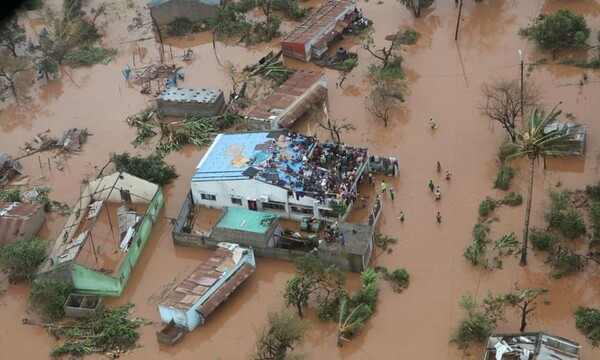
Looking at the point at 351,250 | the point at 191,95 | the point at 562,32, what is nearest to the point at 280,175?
the point at 351,250

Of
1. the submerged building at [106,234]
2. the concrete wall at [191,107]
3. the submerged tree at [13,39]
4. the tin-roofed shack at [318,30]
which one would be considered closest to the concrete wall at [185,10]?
the tin-roofed shack at [318,30]

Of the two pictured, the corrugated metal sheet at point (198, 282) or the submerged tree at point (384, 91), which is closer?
the corrugated metal sheet at point (198, 282)

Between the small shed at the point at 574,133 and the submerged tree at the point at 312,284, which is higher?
the small shed at the point at 574,133

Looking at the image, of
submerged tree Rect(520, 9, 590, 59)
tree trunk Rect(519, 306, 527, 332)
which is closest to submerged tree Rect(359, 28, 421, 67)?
submerged tree Rect(520, 9, 590, 59)

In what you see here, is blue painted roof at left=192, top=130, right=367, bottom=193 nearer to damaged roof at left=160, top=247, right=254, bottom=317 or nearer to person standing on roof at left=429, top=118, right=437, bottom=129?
damaged roof at left=160, top=247, right=254, bottom=317

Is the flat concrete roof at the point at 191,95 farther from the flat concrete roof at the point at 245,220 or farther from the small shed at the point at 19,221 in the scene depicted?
the small shed at the point at 19,221

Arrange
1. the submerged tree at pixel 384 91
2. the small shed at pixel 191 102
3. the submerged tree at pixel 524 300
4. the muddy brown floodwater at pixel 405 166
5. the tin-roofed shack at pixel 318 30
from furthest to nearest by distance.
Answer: the tin-roofed shack at pixel 318 30
the small shed at pixel 191 102
the submerged tree at pixel 384 91
the muddy brown floodwater at pixel 405 166
the submerged tree at pixel 524 300

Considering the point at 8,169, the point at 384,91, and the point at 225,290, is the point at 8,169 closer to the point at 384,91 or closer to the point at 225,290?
the point at 225,290
